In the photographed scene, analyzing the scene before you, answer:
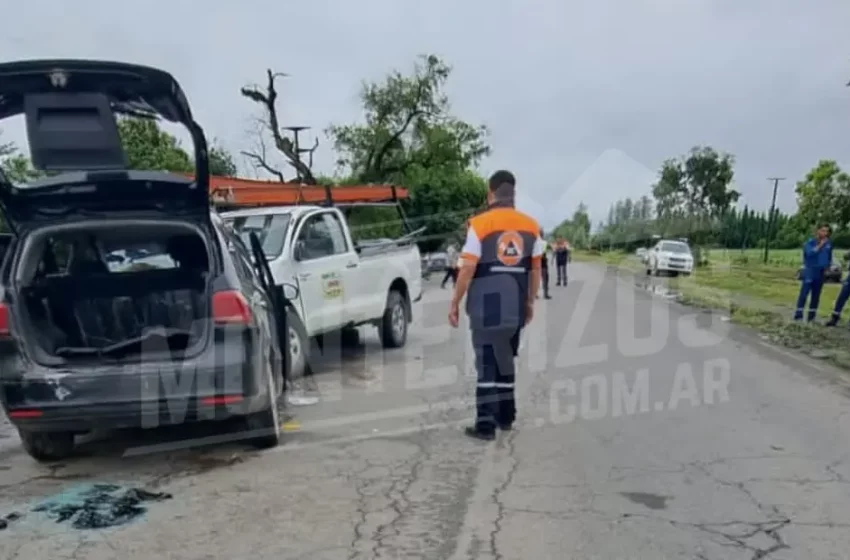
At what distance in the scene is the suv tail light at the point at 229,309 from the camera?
19.1 feet

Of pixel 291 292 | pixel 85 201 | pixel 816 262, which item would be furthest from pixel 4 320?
pixel 816 262

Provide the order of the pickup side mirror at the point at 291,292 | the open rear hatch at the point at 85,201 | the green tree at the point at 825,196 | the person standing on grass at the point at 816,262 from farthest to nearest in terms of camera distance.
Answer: the green tree at the point at 825,196 → the person standing on grass at the point at 816,262 → the pickup side mirror at the point at 291,292 → the open rear hatch at the point at 85,201

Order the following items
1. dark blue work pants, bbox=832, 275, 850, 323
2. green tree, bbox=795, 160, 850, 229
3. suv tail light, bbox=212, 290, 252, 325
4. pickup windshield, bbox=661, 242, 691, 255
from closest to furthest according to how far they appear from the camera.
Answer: suv tail light, bbox=212, 290, 252, 325 → dark blue work pants, bbox=832, 275, 850, 323 → green tree, bbox=795, 160, 850, 229 → pickup windshield, bbox=661, 242, 691, 255

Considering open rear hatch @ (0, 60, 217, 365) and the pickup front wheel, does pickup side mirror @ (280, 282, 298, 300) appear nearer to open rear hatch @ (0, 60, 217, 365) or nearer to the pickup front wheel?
open rear hatch @ (0, 60, 217, 365)

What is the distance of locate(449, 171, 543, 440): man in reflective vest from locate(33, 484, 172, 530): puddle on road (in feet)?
8.46

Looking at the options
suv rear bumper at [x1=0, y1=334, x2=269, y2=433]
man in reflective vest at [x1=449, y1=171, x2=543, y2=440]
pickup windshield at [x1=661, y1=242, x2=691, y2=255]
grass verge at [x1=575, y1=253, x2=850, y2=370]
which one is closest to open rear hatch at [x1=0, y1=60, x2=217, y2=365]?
suv rear bumper at [x1=0, y1=334, x2=269, y2=433]

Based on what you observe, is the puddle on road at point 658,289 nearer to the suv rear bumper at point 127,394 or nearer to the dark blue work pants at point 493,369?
the dark blue work pants at point 493,369

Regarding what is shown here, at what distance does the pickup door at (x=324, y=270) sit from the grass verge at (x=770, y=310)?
6079mm

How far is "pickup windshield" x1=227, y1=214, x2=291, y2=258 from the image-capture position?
9.55 m

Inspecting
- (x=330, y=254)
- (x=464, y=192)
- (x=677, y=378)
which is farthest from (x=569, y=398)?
(x=464, y=192)

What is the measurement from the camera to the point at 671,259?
36.3m

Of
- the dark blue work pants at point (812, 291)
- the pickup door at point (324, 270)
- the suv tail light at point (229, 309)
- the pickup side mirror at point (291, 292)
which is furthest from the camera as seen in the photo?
the dark blue work pants at point (812, 291)

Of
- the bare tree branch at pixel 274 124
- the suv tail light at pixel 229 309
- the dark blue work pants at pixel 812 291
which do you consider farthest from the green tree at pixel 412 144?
the suv tail light at pixel 229 309

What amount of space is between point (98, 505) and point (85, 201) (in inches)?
78.7
